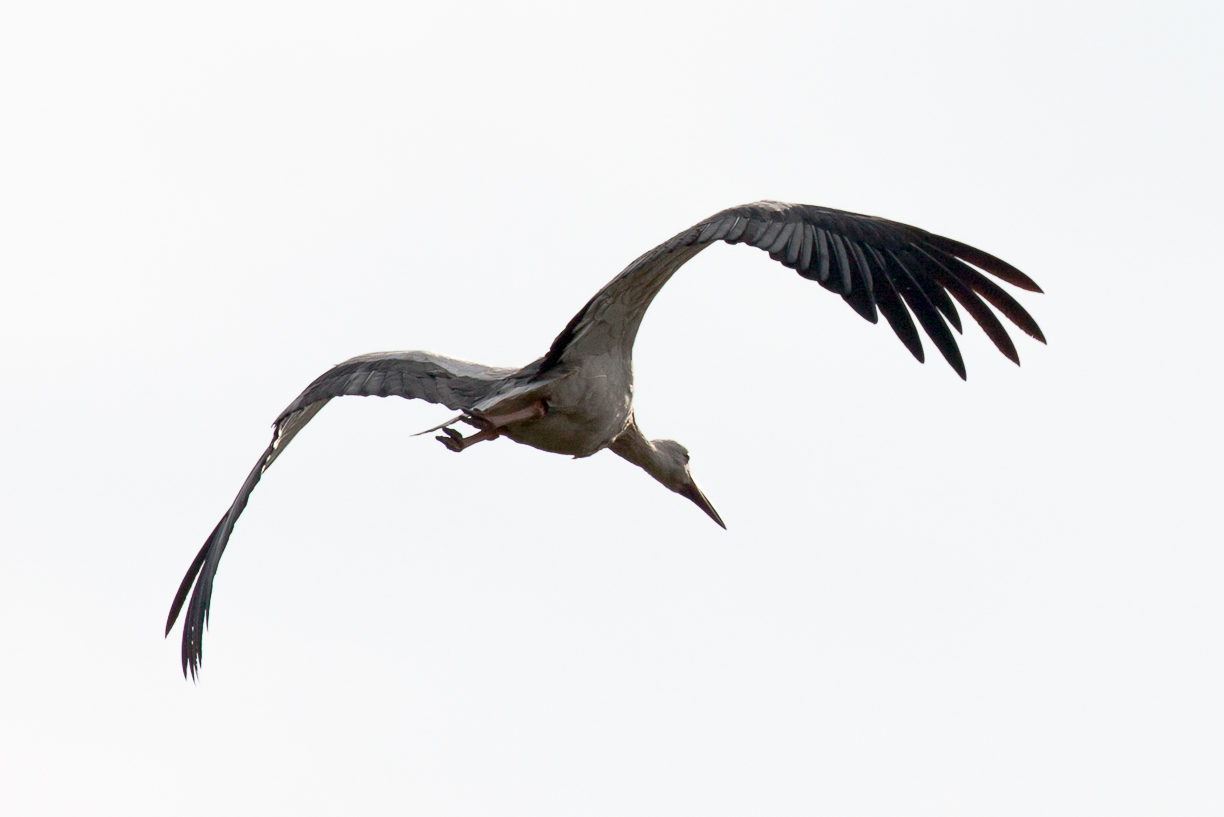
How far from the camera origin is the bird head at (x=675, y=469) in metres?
12.6

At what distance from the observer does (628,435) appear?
476 inches

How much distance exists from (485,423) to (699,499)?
3113mm

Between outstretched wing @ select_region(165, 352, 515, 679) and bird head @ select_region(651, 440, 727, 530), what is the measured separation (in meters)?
2.10

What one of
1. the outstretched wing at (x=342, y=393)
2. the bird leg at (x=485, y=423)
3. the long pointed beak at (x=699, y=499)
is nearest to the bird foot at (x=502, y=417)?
the bird leg at (x=485, y=423)

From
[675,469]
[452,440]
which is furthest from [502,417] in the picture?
[675,469]

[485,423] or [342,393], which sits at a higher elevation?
[342,393]

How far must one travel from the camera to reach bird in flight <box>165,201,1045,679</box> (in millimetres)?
9070

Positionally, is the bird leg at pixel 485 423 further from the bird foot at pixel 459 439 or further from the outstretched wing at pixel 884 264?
the outstretched wing at pixel 884 264

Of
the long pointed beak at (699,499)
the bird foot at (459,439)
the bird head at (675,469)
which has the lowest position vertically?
the long pointed beak at (699,499)

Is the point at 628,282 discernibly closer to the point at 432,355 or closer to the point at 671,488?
the point at 432,355

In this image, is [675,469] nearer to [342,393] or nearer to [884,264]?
[342,393]

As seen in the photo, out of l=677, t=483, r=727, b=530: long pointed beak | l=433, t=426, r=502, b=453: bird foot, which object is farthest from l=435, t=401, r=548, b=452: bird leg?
l=677, t=483, r=727, b=530: long pointed beak

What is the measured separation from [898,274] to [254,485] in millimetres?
4426

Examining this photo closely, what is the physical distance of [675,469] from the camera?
1273 centimetres
